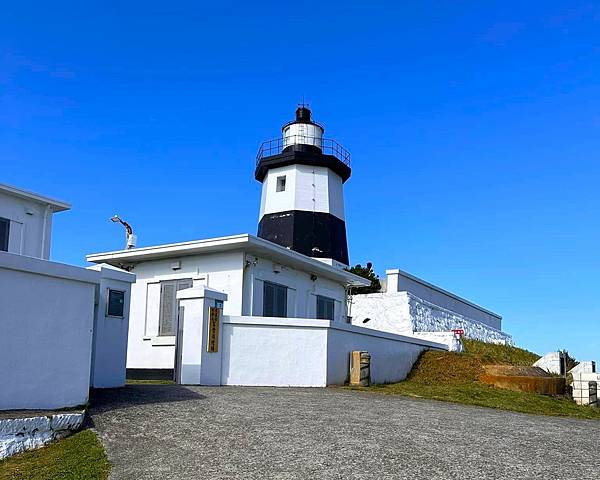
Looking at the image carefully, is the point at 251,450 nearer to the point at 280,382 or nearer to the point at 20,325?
the point at 20,325

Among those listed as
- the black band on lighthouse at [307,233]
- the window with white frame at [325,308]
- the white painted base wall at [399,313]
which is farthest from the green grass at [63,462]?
the white painted base wall at [399,313]

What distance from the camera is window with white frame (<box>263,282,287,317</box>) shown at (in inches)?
731

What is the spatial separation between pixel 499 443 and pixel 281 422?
2.78 m

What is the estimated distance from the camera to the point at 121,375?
42.2 ft

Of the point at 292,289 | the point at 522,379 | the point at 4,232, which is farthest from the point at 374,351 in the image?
the point at 4,232

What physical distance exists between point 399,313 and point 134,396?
15883 mm

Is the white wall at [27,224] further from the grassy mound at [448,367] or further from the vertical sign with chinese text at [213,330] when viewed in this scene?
the grassy mound at [448,367]

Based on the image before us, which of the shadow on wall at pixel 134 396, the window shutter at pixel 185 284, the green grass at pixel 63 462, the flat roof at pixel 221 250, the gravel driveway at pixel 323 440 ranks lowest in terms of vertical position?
the green grass at pixel 63 462

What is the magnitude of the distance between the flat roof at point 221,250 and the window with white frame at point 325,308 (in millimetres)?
855

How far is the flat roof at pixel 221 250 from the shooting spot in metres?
17.2

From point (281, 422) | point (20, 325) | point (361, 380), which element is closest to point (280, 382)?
point (361, 380)

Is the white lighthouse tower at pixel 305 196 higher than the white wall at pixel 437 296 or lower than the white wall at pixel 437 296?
higher

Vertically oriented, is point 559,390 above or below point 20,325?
below

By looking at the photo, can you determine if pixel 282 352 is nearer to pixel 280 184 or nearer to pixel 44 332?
pixel 44 332
